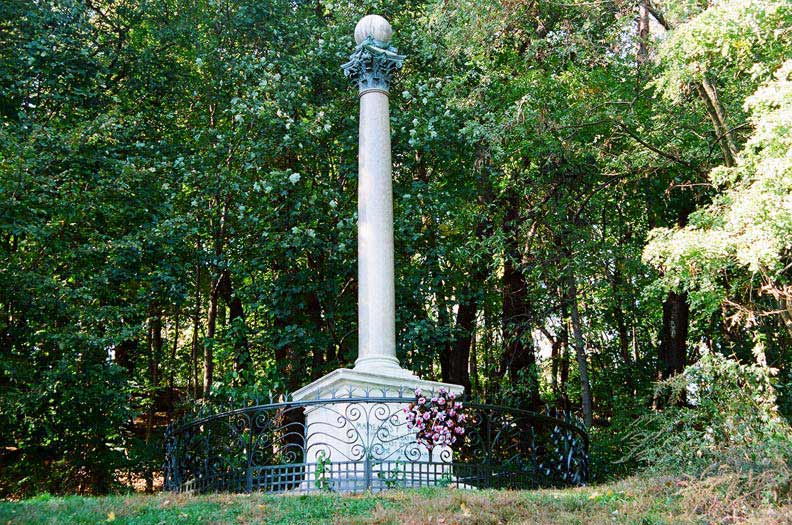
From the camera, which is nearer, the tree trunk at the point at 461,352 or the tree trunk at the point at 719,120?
the tree trunk at the point at 719,120

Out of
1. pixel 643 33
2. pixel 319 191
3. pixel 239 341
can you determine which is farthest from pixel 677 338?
pixel 239 341

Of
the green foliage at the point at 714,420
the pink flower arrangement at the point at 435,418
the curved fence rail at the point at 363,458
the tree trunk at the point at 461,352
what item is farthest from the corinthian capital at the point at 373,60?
→ the tree trunk at the point at 461,352

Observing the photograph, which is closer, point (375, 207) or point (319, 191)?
point (375, 207)

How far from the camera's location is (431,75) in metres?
18.3

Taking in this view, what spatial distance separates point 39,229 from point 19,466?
4.58 metres

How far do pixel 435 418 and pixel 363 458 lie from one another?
1.08 m

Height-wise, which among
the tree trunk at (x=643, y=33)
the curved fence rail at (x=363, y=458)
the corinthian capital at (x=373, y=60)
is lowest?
the curved fence rail at (x=363, y=458)

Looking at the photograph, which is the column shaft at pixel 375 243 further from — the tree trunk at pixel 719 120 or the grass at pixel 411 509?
the tree trunk at pixel 719 120

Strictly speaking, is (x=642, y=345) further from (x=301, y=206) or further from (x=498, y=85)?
(x=301, y=206)

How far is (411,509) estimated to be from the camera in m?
7.25

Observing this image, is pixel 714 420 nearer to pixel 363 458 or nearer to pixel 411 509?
pixel 363 458

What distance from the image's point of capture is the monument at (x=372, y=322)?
1026cm

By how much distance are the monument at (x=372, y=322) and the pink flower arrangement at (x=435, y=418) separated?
0.17m

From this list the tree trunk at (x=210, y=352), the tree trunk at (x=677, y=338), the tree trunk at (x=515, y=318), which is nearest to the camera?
the tree trunk at (x=210, y=352)
